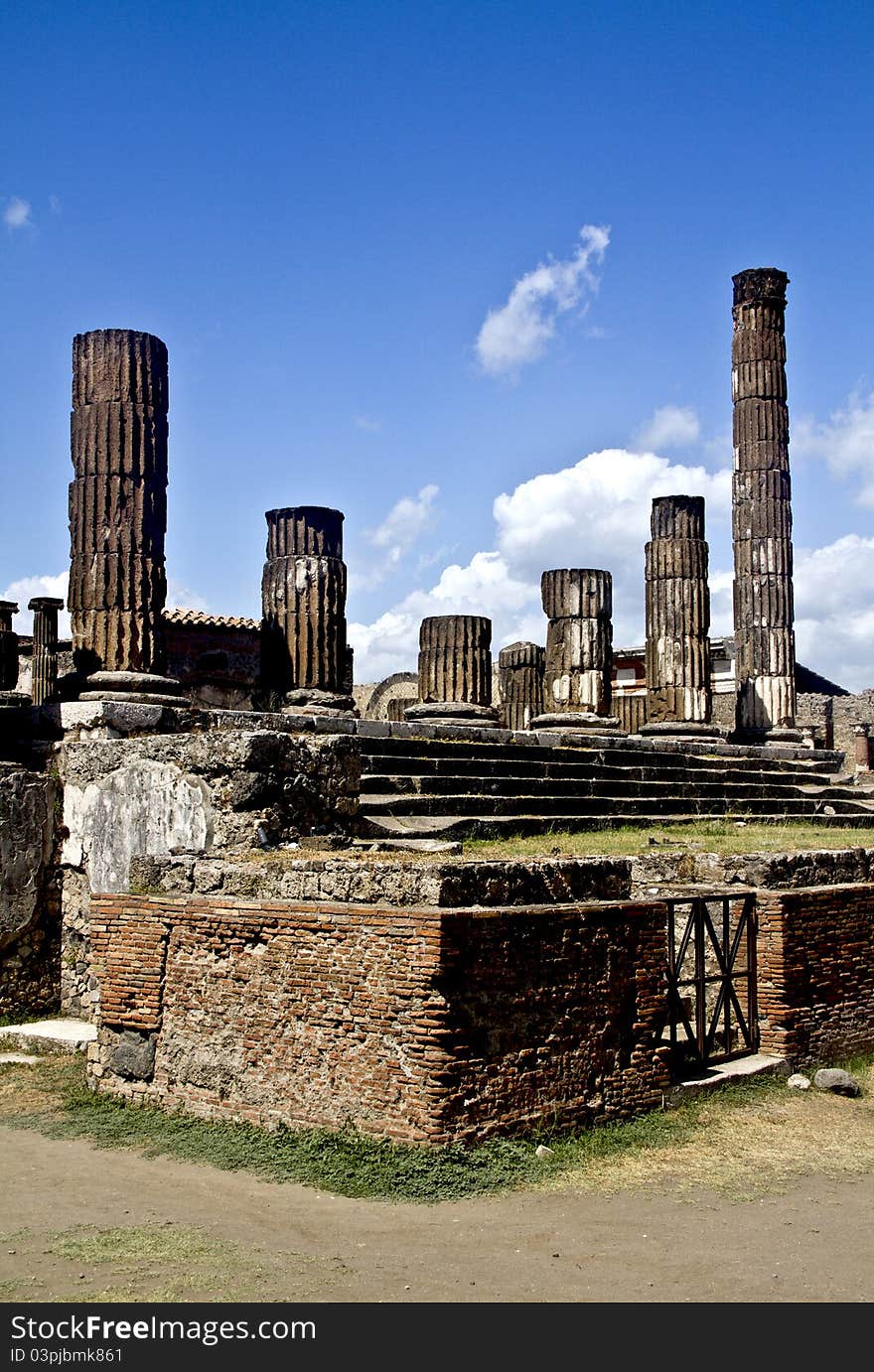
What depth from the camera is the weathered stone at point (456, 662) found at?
50.5 feet

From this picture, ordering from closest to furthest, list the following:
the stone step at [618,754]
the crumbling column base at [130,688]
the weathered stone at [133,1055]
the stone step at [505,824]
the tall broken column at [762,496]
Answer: the weathered stone at [133,1055] < the stone step at [505,824] < the crumbling column base at [130,688] < the stone step at [618,754] < the tall broken column at [762,496]

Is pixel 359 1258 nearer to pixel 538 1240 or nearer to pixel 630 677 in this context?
pixel 538 1240

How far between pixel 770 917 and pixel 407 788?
138 inches

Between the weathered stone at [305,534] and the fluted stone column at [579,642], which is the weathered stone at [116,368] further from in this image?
the fluted stone column at [579,642]

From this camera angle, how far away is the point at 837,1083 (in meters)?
7.23

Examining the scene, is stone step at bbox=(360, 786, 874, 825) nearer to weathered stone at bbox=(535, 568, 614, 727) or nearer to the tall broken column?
weathered stone at bbox=(535, 568, 614, 727)

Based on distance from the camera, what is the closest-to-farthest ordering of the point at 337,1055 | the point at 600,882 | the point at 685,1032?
1. the point at 337,1055
2. the point at 600,882
3. the point at 685,1032

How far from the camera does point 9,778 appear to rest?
8.48 m

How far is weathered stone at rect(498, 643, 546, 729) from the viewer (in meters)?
21.5

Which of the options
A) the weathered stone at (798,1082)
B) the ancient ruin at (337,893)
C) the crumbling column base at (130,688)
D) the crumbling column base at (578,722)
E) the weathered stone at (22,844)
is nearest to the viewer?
the ancient ruin at (337,893)

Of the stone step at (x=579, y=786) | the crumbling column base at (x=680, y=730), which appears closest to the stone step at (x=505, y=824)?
the stone step at (x=579, y=786)

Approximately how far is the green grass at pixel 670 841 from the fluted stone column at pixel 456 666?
380 cm

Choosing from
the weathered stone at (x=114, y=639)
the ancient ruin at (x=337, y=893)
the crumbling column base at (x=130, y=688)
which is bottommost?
the ancient ruin at (x=337, y=893)
